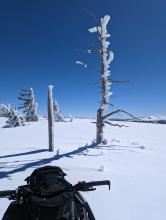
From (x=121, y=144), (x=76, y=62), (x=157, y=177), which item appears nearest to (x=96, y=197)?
(x=157, y=177)

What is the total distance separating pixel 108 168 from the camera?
42.0ft

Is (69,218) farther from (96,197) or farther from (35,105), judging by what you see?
(35,105)

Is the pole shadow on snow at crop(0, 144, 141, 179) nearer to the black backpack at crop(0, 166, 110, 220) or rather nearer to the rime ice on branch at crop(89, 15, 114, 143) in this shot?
the rime ice on branch at crop(89, 15, 114, 143)

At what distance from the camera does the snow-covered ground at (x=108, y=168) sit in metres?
8.34

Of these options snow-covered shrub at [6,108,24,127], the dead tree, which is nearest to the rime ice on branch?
the dead tree

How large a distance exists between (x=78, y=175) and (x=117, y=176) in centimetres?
164

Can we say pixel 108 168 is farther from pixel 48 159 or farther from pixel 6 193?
pixel 6 193

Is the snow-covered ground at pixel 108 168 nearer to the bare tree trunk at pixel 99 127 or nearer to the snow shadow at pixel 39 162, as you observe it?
the snow shadow at pixel 39 162

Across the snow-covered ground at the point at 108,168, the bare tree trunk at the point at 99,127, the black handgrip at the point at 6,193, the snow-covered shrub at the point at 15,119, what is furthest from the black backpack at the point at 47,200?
the snow-covered shrub at the point at 15,119

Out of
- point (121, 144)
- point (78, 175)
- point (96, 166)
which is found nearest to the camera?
point (78, 175)

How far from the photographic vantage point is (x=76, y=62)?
19531mm

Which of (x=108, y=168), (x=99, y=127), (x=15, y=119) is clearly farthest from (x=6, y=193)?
(x=15, y=119)

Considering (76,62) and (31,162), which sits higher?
(76,62)

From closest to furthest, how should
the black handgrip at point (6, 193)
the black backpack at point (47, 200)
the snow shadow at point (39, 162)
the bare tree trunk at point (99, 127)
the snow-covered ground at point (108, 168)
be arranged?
the black backpack at point (47, 200)
the black handgrip at point (6, 193)
the snow-covered ground at point (108, 168)
the snow shadow at point (39, 162)
the bare tree trunk at point (99, 127)
